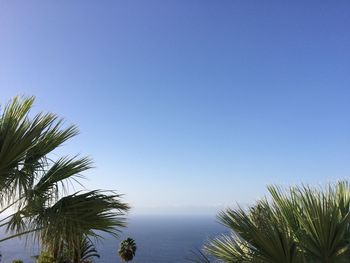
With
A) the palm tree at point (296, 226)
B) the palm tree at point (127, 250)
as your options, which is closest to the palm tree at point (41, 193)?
the palm tree at point (296, 226)

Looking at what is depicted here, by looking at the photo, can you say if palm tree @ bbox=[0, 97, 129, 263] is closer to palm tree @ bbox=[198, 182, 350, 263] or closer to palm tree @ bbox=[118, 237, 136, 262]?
palm tree @ bbox=[198, 182, 350, 263]

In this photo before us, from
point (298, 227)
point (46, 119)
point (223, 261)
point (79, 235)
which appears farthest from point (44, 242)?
point (298, 227)

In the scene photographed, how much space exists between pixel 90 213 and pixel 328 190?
3563 millimetres

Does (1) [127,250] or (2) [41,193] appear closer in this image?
(2) [41,193]

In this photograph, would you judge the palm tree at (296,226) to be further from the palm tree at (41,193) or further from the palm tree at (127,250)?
the palm tree at (127,250)

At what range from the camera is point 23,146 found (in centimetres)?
573

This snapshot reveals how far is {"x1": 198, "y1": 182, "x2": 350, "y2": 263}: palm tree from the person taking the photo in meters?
4.89

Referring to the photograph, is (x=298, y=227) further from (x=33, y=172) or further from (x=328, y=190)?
(x=33, y=172)

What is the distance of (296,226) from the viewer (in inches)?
210

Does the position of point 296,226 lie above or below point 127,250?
above

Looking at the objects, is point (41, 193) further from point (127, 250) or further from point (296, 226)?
point (127, 250)

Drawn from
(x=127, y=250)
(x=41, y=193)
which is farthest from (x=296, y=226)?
(x=127, y=250)

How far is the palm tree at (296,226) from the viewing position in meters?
4.89

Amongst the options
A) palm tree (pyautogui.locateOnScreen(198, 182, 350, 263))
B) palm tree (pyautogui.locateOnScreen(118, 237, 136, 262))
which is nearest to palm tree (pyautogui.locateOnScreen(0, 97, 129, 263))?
palm tree (pyautogui.locateOnScreen(198, 182, 350, 263))
